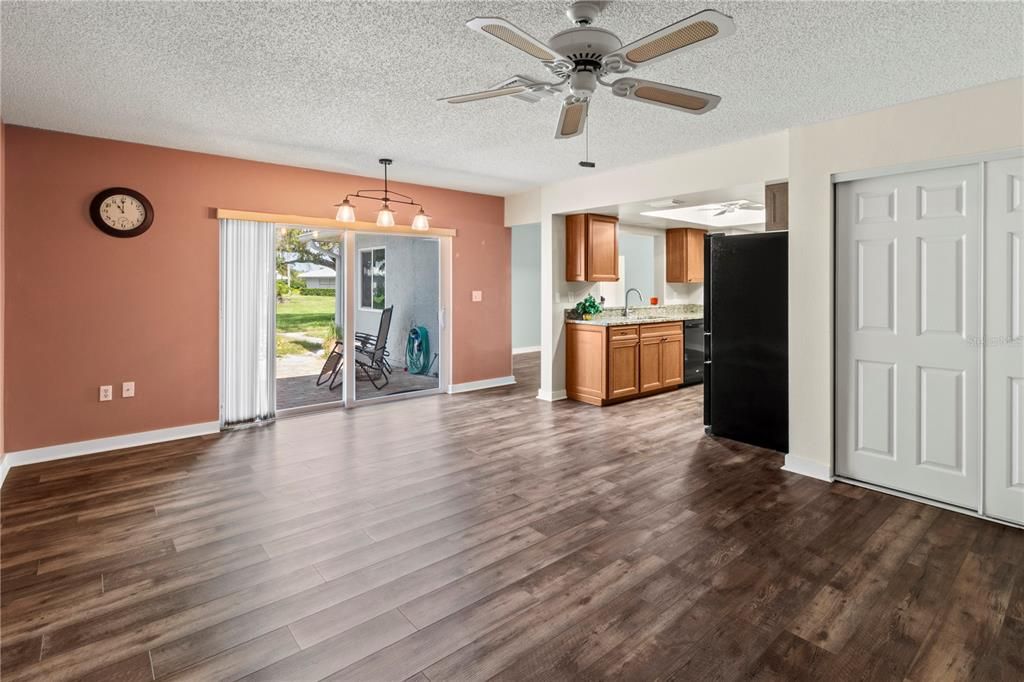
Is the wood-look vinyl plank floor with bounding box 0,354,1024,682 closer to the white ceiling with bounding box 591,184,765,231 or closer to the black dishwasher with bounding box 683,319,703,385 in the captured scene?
the white ceiling with bounding box 591,184,765,231

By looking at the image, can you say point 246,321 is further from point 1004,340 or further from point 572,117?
point 1004,340

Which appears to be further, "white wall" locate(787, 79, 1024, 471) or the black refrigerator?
the black refrigerator

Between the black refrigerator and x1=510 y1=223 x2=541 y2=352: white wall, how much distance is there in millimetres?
6200

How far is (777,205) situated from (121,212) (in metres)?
5.38

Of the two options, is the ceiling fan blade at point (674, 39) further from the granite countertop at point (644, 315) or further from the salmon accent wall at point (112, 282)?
the salmon accent wall at point (112, 282)

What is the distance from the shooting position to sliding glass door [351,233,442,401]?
22.0 feet

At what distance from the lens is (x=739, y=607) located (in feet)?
7.22

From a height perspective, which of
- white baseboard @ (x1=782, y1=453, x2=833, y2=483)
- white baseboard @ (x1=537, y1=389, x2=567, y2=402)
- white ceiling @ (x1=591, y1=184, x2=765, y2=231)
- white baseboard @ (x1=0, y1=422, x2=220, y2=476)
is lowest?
white baseboard @ (x1=782, y1=453, x2=833, y2=483)

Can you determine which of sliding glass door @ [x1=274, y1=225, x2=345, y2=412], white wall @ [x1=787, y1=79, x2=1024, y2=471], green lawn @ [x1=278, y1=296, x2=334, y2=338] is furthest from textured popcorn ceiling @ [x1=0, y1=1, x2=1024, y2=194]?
green lawn @ [x1=278, y1=296, x2=334, y2=338]

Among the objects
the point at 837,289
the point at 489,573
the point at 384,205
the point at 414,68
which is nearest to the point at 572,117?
the point at 414,68

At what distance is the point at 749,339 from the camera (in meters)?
4.39

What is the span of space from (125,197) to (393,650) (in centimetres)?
439

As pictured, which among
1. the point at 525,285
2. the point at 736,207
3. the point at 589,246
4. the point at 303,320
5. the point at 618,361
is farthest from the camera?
the point at 525,285

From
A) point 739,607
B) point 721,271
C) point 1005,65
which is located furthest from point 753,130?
point 739,607
